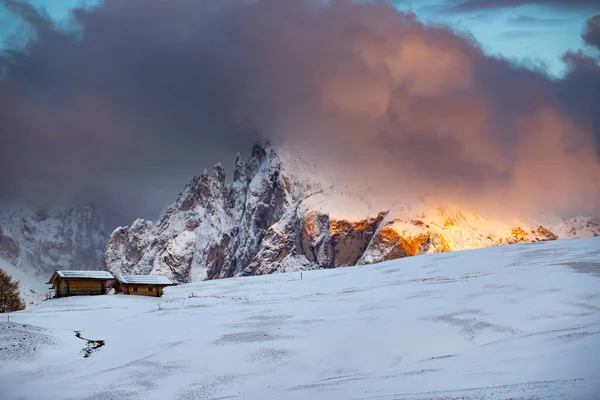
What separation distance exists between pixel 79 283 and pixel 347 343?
196 feet

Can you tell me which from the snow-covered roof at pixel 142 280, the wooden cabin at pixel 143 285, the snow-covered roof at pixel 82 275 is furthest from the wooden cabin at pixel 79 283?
the wooden cabin at pixel 143 285

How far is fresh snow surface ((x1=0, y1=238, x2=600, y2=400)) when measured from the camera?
117 feet

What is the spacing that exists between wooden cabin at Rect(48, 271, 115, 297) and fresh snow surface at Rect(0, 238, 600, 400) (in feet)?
60.1

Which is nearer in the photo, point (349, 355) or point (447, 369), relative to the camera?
point (447, 369)

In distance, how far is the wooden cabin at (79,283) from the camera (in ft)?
320

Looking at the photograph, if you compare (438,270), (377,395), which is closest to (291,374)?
(377,395)

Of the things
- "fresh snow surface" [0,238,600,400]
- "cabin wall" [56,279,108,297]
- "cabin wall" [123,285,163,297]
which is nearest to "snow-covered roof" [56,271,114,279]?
"cabin wall" [56,279,108,297]

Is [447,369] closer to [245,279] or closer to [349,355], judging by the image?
[349,355]

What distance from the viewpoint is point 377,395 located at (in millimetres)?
34281

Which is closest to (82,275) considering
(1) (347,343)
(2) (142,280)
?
(2) (142,280)

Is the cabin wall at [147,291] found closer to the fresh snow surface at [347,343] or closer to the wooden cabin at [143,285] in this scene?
the wooden cabin at [143,285]

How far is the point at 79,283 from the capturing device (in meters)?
98.6

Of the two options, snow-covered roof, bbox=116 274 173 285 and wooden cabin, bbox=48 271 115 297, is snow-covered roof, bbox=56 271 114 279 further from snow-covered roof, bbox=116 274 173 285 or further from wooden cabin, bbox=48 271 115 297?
snow-covered roof, bbox=116 274 173 285

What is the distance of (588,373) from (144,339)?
3605 cm
